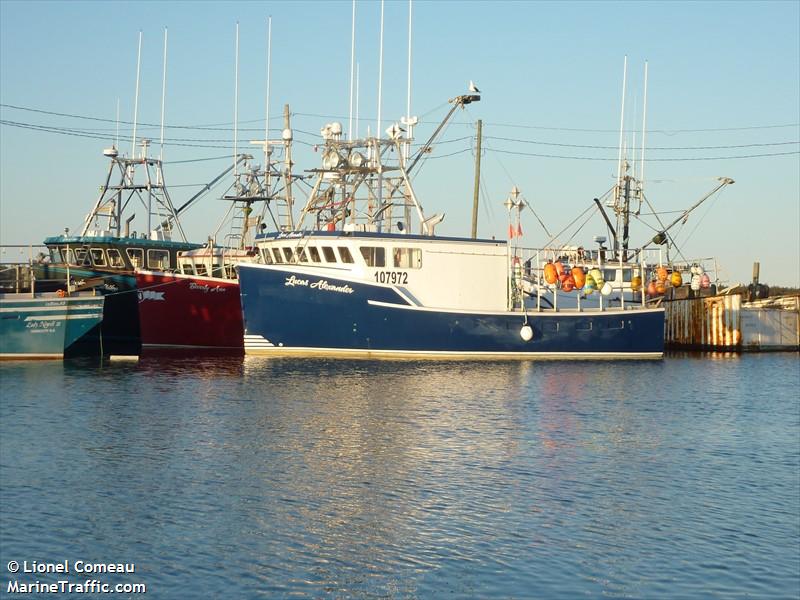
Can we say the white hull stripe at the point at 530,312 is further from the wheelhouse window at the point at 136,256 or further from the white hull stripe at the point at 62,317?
the wheelhouse window at the point at 136,256

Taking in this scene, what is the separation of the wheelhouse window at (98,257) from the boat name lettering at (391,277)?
1951 cm

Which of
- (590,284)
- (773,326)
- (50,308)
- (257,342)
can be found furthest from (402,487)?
(773,326)

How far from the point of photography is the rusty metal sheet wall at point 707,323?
198 ft

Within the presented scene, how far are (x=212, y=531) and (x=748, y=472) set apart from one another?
1331cm

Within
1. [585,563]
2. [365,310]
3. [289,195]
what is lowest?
[585,563]

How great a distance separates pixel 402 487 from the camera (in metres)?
22.4

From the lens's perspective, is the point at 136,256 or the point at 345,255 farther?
the point at 136,256

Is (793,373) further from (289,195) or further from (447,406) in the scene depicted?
(289,195)

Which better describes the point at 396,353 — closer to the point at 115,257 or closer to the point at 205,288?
the point at 205,288

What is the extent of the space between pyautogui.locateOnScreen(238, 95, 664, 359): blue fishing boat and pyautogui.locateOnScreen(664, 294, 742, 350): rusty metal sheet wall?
47.6ft

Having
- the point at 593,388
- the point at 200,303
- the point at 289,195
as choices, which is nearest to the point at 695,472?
the point at 593,388

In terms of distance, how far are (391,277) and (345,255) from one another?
2.25m

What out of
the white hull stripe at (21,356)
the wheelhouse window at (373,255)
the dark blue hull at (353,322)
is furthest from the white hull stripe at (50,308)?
the wheelhouse window at (373,255)

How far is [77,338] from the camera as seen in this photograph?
4409 cm
